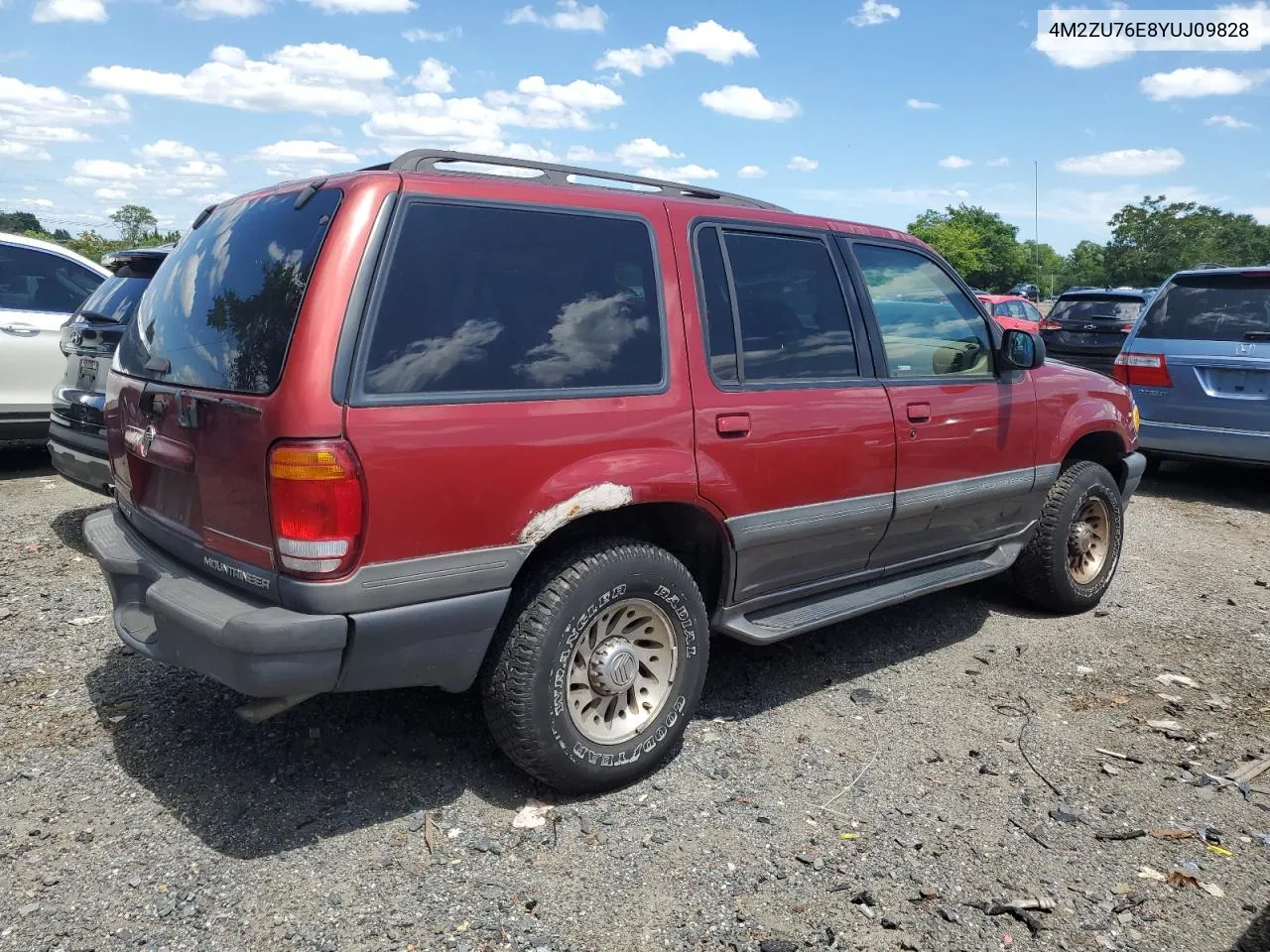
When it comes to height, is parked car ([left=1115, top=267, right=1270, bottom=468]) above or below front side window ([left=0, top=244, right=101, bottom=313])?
below

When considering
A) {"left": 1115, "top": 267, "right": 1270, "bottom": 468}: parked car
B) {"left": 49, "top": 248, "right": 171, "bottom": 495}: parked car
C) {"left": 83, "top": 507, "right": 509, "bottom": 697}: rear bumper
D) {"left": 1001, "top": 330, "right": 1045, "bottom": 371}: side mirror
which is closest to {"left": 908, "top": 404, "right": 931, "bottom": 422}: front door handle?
{"left": 1001, "top": 330, "right": 1045, "bottom": 371}: side mirror

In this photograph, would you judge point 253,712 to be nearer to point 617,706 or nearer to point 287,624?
point 287,624

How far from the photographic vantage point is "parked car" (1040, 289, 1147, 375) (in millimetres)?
12586

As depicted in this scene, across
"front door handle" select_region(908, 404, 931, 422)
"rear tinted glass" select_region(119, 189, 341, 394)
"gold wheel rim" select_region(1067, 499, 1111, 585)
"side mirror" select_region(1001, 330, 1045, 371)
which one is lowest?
"gold wheel rim" select_region(1067, 499, 1111, 585)

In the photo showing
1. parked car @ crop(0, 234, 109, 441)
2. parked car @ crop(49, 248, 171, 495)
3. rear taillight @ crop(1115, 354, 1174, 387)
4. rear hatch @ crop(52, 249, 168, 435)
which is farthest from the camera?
rear taillight @ crop(1115, 354, 1174, 387)

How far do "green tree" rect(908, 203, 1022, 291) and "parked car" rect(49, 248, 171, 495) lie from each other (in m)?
62.4

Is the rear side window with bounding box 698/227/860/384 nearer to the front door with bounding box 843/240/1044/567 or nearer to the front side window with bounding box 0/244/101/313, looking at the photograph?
the front door with bounding box 843/240/1044/567

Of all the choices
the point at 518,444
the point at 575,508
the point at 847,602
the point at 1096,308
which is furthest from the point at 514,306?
the point at 1096,308

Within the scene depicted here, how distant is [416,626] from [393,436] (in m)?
0.55

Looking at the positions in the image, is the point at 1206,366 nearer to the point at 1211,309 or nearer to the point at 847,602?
the point at 1211,309

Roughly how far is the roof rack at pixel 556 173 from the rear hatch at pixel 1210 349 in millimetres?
5272

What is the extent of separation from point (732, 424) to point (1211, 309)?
6401mm

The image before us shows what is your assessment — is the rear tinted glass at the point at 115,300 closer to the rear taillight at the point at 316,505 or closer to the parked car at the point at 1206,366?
the rear taillight at the point at 316,505

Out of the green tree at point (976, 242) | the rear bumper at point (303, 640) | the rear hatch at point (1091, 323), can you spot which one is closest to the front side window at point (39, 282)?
the rear bumper at point (303, 640)
